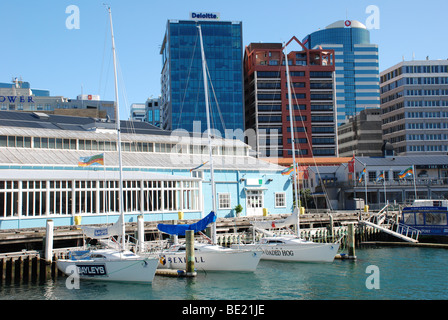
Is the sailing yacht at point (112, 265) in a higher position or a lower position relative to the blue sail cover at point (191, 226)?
lower

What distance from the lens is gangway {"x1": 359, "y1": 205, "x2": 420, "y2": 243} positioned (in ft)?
166

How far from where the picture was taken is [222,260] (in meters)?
33.1

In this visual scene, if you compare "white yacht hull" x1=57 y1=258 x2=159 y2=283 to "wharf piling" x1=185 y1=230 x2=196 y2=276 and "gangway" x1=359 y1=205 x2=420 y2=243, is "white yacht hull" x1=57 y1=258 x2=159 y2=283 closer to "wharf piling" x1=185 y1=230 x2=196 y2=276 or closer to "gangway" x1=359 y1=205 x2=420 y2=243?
"wharf piling" x1=185 y1=230 x2=196 y2=276

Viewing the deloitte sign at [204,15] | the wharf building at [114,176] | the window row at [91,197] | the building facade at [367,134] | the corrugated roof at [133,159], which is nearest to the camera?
the window row at [91,197]

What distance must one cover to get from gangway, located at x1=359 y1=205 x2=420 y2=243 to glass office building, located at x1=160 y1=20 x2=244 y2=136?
258 ft

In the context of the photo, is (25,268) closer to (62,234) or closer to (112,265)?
(62,234)

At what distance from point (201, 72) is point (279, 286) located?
107751 mm

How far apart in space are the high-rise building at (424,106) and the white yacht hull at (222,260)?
106939 millimetres

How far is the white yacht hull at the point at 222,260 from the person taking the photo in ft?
108

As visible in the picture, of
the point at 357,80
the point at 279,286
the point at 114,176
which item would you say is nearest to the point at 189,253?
the point at 279,286

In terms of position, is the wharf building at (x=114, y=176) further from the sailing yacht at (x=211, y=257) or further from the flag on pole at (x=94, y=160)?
the sailing yacht at (x=211, y=257)

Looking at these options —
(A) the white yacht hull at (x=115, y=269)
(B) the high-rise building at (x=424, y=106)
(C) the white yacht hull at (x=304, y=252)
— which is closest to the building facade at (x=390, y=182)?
(C) the white yacht hull at (x=304, y=252)

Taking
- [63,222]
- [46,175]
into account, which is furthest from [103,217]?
[46,175]
